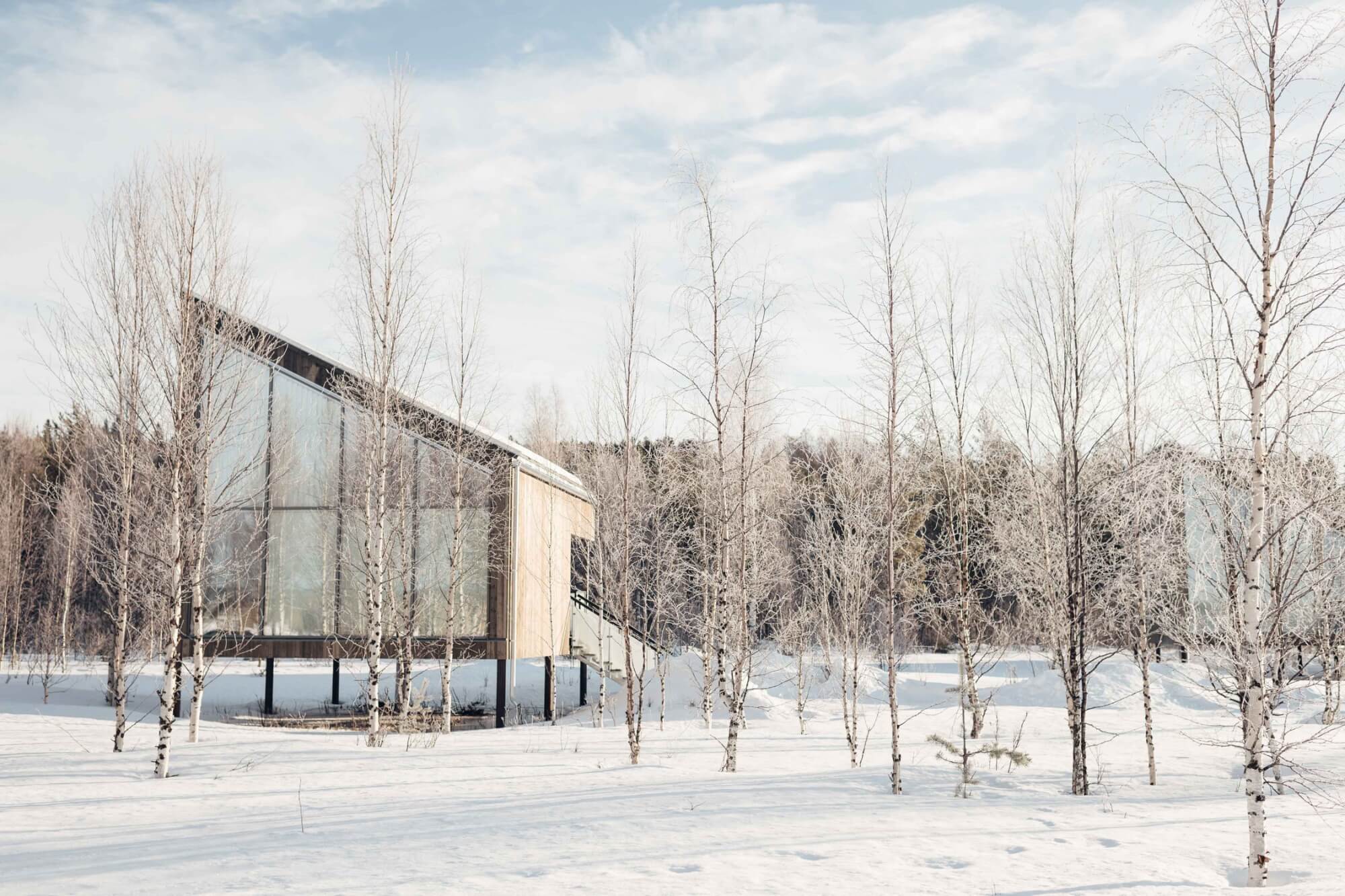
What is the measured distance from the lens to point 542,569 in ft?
66.4

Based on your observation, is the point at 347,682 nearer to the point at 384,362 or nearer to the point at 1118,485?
the point at 384,362

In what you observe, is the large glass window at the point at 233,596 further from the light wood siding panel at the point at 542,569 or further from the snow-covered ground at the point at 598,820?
the light wood siding panel at the point at 542,569

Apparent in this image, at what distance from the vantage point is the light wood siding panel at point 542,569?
1881cm

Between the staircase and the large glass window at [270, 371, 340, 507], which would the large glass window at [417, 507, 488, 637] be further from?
the staircase

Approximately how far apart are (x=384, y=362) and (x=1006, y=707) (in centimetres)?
1767

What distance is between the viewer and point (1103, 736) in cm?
1888

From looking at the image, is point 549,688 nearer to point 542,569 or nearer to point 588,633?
point 588,633

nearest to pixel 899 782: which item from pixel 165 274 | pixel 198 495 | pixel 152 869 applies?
pixel 152 869

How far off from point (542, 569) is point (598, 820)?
11342 mm

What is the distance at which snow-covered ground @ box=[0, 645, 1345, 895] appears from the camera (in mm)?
7367

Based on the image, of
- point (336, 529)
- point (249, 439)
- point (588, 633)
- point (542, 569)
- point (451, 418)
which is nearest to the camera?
point (451, 418)

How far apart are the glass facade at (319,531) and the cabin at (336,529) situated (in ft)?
0.09

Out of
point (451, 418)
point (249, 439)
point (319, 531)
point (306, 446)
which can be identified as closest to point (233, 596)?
point (319, 531)

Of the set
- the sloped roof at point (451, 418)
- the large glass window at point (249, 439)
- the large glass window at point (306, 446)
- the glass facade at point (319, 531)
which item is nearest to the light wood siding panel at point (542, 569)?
the sloped roof at point (451, 418)
